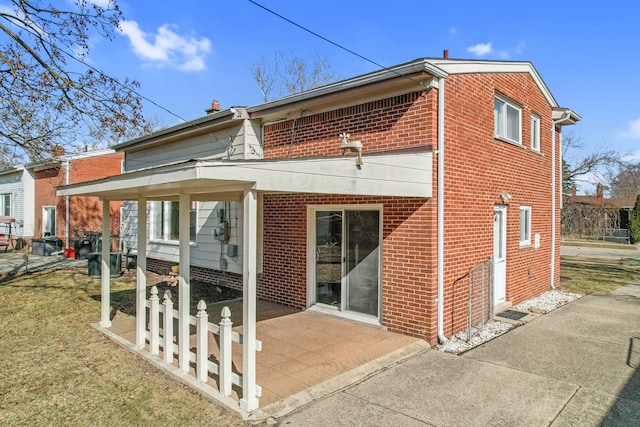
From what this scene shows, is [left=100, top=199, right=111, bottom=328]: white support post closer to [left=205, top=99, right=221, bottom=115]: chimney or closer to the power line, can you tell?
the power line

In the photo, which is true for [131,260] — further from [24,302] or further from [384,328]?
[384,328]

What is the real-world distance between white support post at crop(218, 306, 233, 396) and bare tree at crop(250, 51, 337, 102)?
24113mm

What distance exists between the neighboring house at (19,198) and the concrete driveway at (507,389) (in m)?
22.9

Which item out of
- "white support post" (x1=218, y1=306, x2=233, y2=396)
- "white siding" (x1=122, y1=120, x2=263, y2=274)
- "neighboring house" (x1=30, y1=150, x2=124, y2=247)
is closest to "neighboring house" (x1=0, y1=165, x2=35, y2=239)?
"neighboring house" (x1=30, y1=150, x2=124, y2=247)

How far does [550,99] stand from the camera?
10992 mm

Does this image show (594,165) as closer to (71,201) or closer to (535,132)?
(535,132)

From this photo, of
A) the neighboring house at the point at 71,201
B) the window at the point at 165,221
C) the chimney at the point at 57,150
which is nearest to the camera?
the chimney at the point at 57,150

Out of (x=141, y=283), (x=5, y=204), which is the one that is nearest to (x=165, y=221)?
(x=141, y=283)

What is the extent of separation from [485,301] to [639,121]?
33.5 metres

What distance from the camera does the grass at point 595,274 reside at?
1229cm

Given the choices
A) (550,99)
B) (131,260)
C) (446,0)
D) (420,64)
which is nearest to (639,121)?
(550,99)

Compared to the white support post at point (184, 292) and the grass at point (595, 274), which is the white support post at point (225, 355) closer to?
the white support post at point (184, 292)

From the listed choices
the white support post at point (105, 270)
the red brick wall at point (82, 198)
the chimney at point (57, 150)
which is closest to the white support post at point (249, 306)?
the white support post at point (105, 270)

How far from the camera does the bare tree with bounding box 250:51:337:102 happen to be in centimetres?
2681
